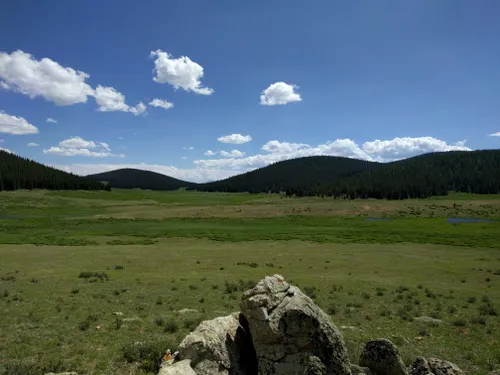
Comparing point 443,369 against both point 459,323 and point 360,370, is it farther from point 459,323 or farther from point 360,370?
point 459,323

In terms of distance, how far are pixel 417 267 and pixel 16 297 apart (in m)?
36.1

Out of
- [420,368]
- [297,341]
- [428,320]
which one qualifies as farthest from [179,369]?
[428,320]

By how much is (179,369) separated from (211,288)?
19678mm

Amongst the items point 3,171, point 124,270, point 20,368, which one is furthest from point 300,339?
point 3,171

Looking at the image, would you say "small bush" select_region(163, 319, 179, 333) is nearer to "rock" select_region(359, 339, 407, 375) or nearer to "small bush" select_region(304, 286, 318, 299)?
"rock" select_region(359, 339, 407, 375)

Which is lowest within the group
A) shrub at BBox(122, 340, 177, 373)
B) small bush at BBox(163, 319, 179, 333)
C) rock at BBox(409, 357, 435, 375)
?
small bush at BBox(163, 319, 179, 333)

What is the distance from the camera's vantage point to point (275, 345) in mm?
10297

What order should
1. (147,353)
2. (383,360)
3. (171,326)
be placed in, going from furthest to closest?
(171,326) → (147,353) → (383,360)

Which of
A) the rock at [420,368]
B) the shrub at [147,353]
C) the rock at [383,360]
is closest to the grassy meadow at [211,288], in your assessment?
the shrub at [147,353]

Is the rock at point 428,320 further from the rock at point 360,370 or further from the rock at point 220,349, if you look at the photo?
the rock at point 220,349

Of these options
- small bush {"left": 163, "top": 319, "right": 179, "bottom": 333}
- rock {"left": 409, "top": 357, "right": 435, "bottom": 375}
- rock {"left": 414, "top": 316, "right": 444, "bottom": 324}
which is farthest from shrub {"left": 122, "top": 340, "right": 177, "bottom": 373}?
rock {"left": 414, "top": 316, "right": 444, "bottom": 324}

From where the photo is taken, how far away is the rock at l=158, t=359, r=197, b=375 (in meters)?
9.30

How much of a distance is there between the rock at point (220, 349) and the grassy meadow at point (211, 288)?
4.44 meters

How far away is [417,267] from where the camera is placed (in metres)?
39.4
